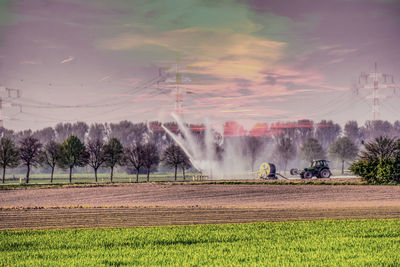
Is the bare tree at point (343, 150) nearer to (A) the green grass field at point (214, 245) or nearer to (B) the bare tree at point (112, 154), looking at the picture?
(B) the bare tree at point (112, 154)

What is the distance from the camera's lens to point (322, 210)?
41375 mm

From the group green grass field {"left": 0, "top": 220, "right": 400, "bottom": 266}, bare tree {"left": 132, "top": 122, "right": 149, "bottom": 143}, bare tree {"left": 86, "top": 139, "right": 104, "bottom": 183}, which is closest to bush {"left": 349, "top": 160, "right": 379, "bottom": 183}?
green grass field {"left": 0, "top": 220, "right": 400, "bottom": 266}

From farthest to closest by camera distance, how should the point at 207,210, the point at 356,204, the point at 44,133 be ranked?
the point at 44,133, the point at 356,204, the point at 207,210

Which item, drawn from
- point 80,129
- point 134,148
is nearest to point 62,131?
point 80,129

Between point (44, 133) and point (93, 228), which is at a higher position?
point (44, 133)

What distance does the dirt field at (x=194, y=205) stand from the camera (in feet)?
115

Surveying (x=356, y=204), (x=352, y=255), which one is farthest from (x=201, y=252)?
(x=356, y=204)

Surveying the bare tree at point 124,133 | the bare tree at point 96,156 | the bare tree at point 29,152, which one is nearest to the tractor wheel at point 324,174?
the bare tree at point 96,156

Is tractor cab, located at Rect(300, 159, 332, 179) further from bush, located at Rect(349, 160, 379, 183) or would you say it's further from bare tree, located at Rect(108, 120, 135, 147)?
bare tree, located at Rect(108, 120, 135, 147)

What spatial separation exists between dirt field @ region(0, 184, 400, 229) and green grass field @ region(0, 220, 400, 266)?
5161 millimetres

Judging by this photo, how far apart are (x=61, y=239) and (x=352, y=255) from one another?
1407cm

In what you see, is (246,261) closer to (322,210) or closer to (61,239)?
(61,239)

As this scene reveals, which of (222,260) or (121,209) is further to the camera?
(121,209)

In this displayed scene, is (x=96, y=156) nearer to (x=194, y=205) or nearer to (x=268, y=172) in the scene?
(x=268, y=172)
